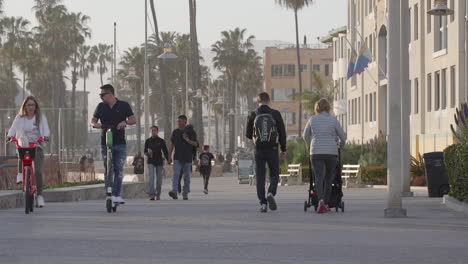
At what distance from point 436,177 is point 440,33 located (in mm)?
17767

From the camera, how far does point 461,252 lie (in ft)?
37.8

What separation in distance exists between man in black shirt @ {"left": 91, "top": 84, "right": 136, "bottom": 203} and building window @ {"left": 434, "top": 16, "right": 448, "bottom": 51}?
26771 mm

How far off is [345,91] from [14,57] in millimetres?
50651

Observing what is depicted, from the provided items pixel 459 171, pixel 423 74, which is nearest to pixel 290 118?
pixel 423 74

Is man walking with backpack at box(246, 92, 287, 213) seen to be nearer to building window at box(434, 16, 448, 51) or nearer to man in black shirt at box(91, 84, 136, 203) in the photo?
man in black shirt at box(91, 84, 136, 203)

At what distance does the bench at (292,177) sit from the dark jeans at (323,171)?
33.4 meters

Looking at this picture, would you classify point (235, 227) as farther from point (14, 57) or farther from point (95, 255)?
point (14, 57)

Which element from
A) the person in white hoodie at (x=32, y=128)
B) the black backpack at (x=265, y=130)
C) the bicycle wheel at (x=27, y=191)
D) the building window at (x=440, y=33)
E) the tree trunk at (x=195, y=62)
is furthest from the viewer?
the tree trunk at (x=195, y=62)

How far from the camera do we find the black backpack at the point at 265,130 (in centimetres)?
1880

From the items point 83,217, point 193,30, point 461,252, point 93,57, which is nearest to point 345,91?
point 193,30

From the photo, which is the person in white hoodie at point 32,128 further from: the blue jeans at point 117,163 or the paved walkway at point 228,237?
the blue jeans at point 117,163

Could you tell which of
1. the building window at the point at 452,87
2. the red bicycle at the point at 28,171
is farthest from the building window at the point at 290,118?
the red bicycle at the point at 28,171

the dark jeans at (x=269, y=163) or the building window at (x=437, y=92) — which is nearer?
the dark jeans at (x=269, y=163)

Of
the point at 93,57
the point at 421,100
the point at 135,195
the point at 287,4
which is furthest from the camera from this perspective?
the point at 93,57
